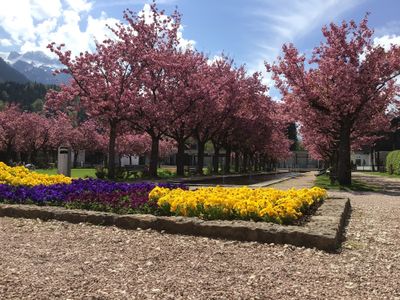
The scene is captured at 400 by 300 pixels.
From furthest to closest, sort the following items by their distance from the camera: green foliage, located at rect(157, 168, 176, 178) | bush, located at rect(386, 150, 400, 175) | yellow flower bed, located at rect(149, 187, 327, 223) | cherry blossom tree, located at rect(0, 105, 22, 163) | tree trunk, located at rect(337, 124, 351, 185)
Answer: cherry blossom tree, located at rect(0, 105, 22, 163) < bush, located at rect(386, 150, 400, 175) < green foliage, located at rect(157, 168, 176, 178) < tree trunk, located at rect(337, 124, 351, 185) < yellow flower bed, located at rect(149, 187, 327, 223)

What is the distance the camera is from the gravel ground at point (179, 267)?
4.38 metres

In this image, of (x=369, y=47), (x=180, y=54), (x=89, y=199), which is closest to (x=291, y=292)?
(x=89, y=199)

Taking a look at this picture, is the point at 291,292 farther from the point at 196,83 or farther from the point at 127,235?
the point at 196,83

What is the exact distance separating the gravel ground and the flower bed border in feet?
0.58

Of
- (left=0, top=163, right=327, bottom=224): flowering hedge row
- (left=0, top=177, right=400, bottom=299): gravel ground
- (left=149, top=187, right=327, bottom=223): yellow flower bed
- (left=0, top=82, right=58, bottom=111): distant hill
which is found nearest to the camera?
(left=0, top=177, right=400, bottom=299): gravel ground

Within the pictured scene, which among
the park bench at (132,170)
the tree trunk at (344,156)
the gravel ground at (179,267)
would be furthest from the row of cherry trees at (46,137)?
the gravel ground at (179,267)

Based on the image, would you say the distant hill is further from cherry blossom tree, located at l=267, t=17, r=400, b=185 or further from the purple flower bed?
the purple flower bed

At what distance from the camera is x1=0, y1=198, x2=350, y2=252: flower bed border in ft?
20.6

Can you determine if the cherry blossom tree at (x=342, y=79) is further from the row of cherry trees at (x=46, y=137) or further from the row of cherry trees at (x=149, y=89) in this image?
the row of cherry trees at (x=46, y=137)

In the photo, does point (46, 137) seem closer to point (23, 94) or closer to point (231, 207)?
point (231, 207)

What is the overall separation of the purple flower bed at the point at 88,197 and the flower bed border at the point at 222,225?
0.44 meters

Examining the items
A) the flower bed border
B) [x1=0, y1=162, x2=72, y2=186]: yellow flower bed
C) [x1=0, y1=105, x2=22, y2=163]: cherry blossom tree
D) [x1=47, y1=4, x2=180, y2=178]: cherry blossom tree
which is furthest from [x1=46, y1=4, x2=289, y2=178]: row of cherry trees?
[x1=0, y1=105, x2=22, y2=163]: cherry blossom tree

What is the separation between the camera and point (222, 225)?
675 centimetres

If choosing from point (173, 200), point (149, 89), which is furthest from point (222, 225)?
point (149, 89)
